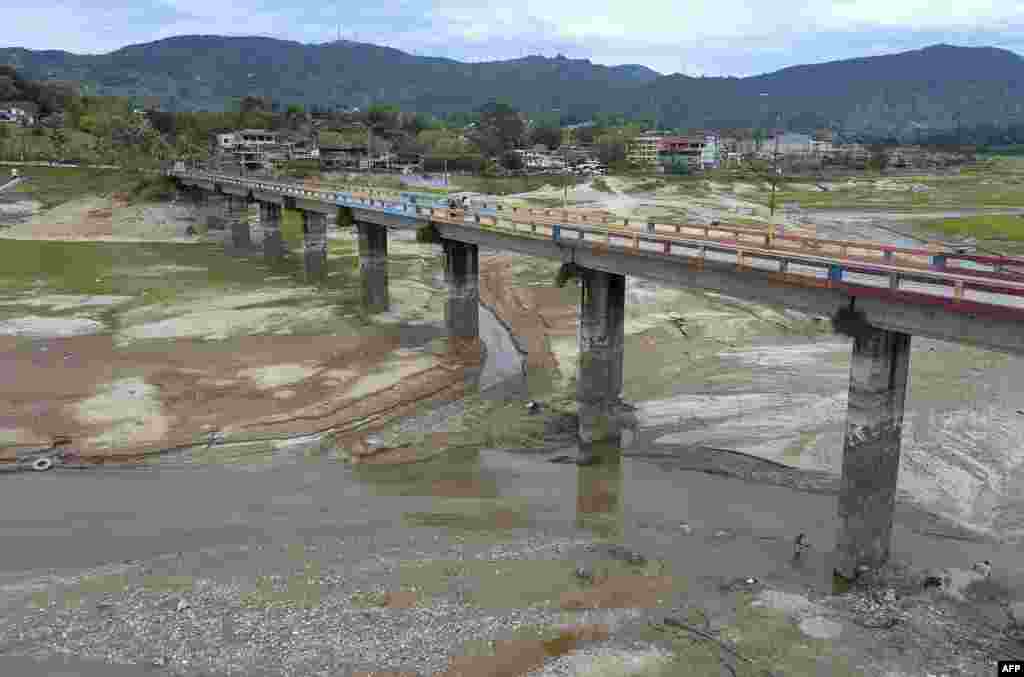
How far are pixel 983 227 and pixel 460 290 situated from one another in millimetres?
81527

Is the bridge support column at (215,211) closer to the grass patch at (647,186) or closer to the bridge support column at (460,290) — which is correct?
the bridge support column at (460,290)

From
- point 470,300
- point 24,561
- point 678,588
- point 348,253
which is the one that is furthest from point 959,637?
point 348,253

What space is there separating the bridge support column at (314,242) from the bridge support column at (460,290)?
28.2m

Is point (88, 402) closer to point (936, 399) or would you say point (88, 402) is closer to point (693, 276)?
point (693, 276)

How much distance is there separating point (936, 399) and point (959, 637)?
19.3 m

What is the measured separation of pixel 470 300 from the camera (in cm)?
4750

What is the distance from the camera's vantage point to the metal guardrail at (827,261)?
19.1m

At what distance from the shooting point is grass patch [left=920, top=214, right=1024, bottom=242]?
9082 cm

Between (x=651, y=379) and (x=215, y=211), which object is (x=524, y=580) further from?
(x=215, y=211)

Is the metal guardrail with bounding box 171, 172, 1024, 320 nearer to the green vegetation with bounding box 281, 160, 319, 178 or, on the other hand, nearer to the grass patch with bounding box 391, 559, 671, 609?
the grass patch with bounding box 391, 559, 671, 609

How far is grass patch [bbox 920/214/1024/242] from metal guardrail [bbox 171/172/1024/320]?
74758mm

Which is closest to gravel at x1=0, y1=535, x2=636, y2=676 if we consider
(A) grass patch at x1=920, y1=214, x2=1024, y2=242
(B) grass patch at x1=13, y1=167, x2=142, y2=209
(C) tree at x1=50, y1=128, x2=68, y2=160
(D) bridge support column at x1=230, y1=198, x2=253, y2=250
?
(D) bridge support column at x1=230, y1=198, x2=253, y2=250

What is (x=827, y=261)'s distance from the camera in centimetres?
2269

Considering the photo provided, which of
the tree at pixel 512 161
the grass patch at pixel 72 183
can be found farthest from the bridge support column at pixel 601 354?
the tree at pixel 512 161
